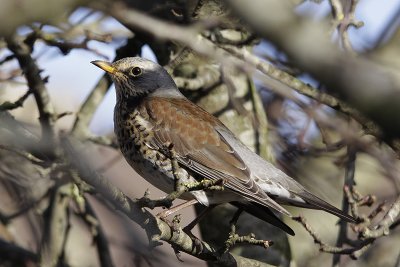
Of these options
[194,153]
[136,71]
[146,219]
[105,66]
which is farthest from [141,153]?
[146,219]

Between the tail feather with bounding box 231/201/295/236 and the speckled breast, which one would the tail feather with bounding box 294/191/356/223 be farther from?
the speckled breast

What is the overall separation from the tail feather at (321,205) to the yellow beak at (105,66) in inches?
68.5

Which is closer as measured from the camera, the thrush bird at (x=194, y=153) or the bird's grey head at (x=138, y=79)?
the thrush bird at (x=194, y=153)

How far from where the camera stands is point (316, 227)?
6.06 m

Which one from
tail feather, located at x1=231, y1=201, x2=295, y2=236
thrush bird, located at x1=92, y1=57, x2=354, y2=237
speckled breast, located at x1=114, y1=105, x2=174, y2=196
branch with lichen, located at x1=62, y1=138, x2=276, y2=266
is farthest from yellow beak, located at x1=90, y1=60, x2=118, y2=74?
branch with lichen, located at x1=62, y1=138, x2=276, y2=266

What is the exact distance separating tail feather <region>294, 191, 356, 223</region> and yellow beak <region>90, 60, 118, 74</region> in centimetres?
174

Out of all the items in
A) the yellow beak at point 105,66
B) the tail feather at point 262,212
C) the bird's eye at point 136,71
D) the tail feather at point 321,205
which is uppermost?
the yellow beak at point 105,66

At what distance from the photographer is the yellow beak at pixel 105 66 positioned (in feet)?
17.0

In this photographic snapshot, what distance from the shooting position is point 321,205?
15.0ft

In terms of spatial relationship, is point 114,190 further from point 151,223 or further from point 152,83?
point 152,83

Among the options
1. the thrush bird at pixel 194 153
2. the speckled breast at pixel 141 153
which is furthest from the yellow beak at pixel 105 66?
the speckled breast at pixel 141 153

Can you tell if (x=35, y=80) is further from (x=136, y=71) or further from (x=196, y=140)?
(x=196, y=140)

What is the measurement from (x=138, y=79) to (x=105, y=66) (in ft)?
1.20

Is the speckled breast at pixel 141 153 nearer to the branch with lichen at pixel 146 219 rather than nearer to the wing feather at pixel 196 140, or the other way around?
the wing feather at pixel 196 140
